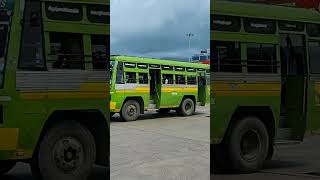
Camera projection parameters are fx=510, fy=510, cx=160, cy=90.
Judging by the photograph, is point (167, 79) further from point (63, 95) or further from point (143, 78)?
point (63, 95)

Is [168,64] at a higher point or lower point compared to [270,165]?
higher

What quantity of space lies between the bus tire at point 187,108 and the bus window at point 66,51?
0.58 meters

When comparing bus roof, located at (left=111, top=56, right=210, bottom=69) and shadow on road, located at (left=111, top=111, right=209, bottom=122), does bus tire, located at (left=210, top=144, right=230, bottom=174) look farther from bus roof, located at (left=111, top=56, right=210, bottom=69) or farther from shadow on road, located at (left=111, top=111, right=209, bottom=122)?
bus roof, located at (left=111, top=56, right=210, bottom=69)

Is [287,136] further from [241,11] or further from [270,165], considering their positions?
[241,11]

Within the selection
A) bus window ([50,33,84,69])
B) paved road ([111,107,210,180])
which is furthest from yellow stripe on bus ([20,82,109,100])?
paved road ([111,107,210,180])

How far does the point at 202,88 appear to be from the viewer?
276 cm

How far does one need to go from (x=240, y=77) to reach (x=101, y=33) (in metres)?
0.81

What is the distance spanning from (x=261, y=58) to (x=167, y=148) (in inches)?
28.2

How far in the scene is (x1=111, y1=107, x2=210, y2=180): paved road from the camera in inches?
99.7

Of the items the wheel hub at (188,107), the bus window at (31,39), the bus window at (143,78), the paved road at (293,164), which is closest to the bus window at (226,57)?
the wheel hub at (188,107)

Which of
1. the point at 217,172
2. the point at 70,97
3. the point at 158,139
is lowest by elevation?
the point at 217,172

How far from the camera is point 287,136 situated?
9.60 feet

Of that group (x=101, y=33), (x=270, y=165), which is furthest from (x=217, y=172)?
(x=101, y=33)

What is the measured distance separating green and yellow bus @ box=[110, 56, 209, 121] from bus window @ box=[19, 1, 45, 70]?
34 centimetres
